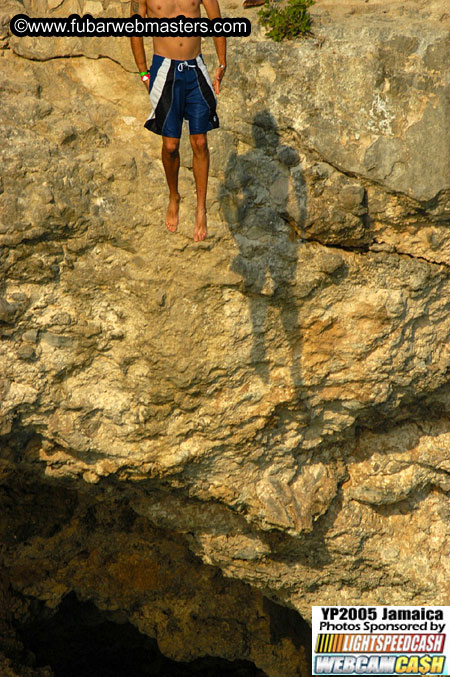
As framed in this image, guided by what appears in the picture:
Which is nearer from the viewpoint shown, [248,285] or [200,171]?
[200,171]

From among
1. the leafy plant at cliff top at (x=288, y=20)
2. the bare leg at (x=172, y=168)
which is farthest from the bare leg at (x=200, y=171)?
the leafy plant at cliff top at (x=288, y=20)

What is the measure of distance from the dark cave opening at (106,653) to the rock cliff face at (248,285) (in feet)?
9.86

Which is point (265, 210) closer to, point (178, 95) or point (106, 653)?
point (178, 95)

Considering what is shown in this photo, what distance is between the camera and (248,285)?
4.87 meters

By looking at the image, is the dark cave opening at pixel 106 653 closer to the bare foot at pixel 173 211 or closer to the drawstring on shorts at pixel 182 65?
the bare foot at pixel 173 211

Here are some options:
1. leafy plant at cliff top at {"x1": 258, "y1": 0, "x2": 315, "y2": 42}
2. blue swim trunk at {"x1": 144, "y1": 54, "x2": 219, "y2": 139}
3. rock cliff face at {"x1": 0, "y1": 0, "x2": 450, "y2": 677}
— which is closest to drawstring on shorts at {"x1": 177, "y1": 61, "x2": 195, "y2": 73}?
blue swim trunk at {"x1": 144, "y1": 54, "x2": 219, "y2": 139}

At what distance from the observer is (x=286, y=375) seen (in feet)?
17.1

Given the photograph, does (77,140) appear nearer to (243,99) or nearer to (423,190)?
(243,99)

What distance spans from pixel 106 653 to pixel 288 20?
24.3 feet

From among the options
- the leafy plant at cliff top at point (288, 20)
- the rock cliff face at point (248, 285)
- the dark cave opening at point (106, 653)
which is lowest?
the dark cave opening at point (106, 653)

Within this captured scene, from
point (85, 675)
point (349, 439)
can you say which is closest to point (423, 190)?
point (349, 439)

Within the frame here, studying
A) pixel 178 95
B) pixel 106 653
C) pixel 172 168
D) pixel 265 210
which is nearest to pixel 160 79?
pixel 178 95

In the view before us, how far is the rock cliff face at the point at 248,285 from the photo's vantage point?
15.4 feet

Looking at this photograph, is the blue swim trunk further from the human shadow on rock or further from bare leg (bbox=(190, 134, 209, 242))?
the human shadow on rock
